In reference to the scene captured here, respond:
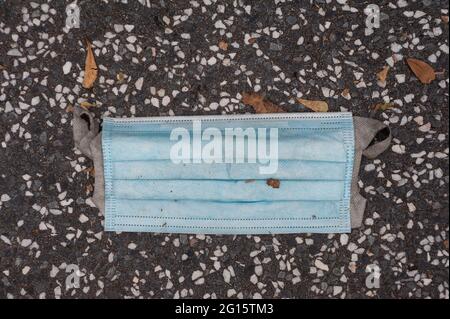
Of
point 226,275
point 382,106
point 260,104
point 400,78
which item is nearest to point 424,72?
point 400,78

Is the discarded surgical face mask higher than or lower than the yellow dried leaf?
lower

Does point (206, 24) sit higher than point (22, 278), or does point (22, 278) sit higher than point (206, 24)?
point (206, 24)

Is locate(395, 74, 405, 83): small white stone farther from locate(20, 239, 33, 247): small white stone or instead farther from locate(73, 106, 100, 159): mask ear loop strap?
locate(20, 239, 33, 247): small white stone

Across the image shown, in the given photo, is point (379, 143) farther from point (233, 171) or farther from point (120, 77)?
point (120, 77)

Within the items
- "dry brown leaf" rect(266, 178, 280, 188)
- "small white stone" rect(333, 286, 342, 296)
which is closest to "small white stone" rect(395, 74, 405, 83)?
"dry brown leaf" rect(266, 178, 280, 188)
